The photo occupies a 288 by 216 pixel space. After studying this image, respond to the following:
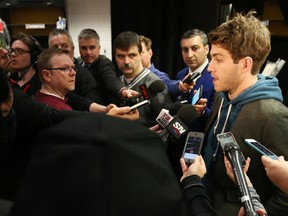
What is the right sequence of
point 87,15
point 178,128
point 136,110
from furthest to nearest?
point 87,15, point 136,110, point 178,128

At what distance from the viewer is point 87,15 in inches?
159

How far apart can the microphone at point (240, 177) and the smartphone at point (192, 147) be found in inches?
9.2

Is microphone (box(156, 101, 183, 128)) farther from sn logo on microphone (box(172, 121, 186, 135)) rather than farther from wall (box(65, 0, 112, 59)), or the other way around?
wall (box(65, 0, 112, 59))

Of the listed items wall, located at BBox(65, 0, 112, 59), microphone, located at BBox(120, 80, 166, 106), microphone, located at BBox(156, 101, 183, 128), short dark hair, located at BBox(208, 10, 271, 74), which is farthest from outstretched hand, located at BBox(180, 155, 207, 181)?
wall, located at BBox(65, 0, 112, 59)

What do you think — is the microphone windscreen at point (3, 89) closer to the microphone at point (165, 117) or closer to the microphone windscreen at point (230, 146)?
the microphone at point (165, 117)

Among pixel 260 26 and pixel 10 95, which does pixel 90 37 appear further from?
pixel 260 26

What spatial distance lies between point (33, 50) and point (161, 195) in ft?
6.36

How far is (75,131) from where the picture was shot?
15.1 inches

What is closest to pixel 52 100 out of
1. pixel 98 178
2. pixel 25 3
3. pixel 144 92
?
pixel 144 92

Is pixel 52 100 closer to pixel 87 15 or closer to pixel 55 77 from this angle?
pixel 55 77

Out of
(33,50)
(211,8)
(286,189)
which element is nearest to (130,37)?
(33,50)

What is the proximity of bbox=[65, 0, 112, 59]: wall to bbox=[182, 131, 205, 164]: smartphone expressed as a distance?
132 inches

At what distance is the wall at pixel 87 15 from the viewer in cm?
400

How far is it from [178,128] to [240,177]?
0.57 meters
